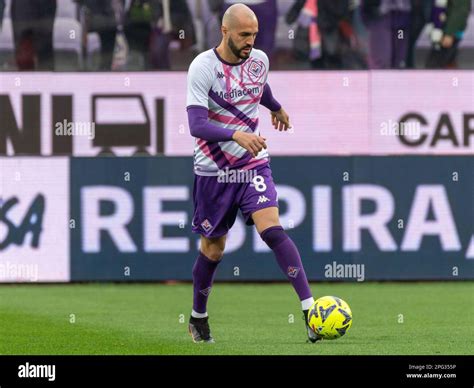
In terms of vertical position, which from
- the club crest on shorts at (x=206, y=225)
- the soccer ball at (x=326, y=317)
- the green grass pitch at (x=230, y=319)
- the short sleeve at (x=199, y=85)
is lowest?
the green grass pitch at (x=230, y=319)

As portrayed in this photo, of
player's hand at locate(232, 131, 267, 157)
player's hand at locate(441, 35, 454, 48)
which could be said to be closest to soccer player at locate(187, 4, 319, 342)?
player's hand at locate(232, 131, 267, 157)

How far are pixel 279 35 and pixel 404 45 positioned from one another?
4.58ft

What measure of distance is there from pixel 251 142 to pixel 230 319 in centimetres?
323

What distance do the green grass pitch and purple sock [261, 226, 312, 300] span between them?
1.30ft

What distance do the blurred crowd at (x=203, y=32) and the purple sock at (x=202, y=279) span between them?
6467 millimetres

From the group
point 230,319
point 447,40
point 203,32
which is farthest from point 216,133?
point 447,40

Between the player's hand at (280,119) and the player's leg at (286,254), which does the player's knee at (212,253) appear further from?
the player's hand at (280,119)

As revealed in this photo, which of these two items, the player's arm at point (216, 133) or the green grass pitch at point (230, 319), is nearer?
the player's arm at point (216, 133)

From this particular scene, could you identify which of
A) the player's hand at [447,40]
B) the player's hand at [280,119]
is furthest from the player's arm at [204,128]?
the player's hand at [447,40]

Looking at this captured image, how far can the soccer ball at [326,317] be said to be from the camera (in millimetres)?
9750

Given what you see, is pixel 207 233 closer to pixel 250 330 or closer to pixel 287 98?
pixel 250 330

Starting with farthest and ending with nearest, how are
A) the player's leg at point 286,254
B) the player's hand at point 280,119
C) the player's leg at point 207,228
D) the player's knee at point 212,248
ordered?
the player's hand at point 280,119, the player's knee at point 212,248, the player's leg at point 207,228, the player's leg at point 286,254
